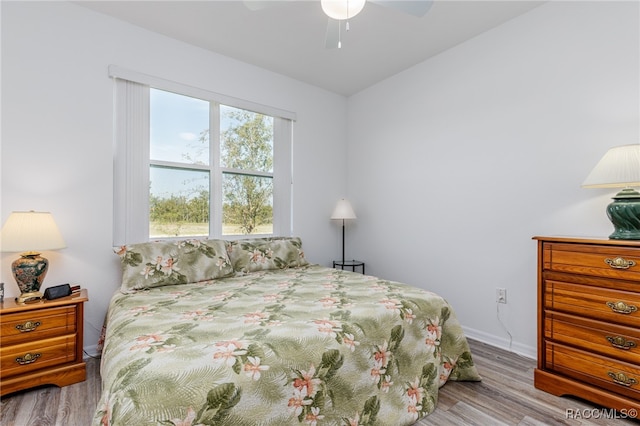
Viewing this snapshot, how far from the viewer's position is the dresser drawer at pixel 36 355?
1.83m

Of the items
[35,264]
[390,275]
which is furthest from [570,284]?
[35,264]

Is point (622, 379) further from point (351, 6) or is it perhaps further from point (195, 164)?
point (195, 164)

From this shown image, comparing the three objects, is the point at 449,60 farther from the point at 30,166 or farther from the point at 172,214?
the point at 30,166

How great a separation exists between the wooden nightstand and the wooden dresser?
3.13 metres

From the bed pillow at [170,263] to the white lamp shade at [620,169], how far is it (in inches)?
107

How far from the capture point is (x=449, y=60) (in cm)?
301

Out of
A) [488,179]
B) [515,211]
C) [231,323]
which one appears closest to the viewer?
[231,323]

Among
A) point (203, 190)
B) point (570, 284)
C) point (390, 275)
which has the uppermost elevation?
point (203, 190)

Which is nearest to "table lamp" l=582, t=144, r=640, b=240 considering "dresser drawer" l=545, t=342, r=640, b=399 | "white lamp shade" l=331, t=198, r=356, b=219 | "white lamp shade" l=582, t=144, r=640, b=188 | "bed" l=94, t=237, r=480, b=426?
"white lamp shade" l=582, t=144, r=640, b=188

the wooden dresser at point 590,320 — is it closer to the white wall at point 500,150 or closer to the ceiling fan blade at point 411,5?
the white wall at point 500,150

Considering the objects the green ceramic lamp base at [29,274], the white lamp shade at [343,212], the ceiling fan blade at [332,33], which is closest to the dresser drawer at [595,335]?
the white lamp shade at [343,212]

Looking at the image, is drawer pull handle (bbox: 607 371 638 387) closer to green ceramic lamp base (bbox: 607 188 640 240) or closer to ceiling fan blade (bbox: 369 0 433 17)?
green ceramic lamp base (bbox: 607 188 640 240)

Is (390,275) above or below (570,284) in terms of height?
below

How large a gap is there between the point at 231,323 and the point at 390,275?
8.07 feet
